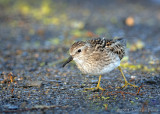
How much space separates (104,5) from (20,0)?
177 inches

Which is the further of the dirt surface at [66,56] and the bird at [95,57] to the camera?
the bird at [95,57]

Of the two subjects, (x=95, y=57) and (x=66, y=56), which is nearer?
(x=95, y=57)

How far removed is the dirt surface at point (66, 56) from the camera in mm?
5371

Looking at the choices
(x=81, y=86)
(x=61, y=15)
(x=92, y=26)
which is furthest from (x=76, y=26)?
(x=81, y=86)

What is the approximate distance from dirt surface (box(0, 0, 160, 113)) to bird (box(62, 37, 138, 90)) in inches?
17.4

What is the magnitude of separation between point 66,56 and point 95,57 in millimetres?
2517

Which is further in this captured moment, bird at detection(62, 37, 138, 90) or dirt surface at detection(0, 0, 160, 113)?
bird at detection(62, 37, 138, 90)

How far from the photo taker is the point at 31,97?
5672 mm

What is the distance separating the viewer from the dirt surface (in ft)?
17.6

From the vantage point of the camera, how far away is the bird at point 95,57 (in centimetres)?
A: 622

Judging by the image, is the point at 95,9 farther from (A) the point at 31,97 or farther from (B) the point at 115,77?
(A) the point at 31,97

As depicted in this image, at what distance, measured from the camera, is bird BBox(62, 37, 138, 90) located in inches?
245

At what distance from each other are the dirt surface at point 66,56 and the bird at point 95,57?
0.44 metres

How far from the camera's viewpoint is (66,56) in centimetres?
870
